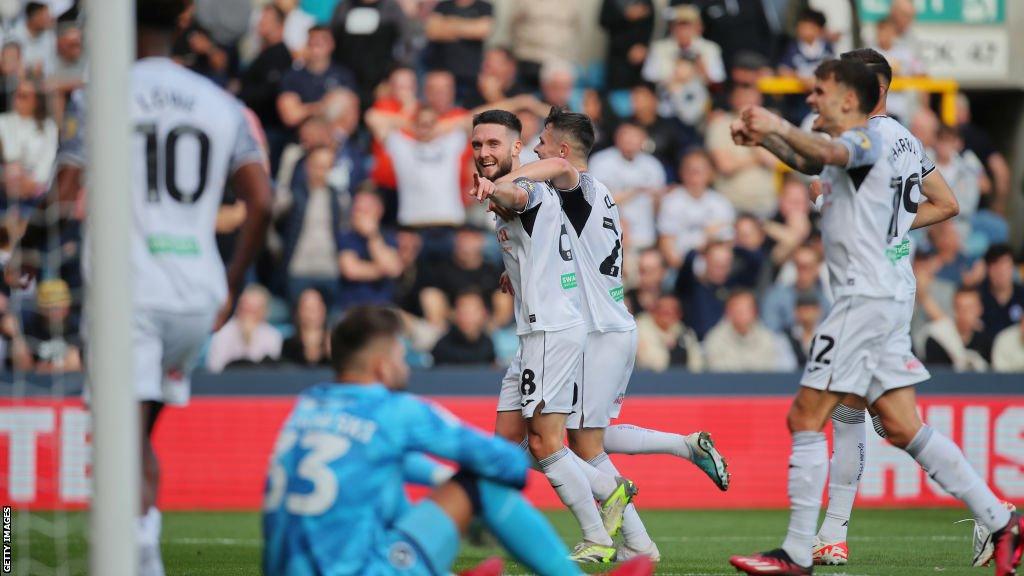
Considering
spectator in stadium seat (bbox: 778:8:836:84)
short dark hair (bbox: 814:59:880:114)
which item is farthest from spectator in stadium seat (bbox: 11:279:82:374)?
spectator in stadium seat (bbox: 778:8:836:84)

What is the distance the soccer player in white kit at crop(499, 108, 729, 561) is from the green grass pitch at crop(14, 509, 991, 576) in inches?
23.3

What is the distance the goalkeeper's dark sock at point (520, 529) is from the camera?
5.43 metres

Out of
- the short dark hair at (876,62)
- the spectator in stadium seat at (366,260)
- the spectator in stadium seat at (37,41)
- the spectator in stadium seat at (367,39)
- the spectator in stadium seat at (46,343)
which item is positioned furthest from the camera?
the spectator in stadium seat at (367,39)

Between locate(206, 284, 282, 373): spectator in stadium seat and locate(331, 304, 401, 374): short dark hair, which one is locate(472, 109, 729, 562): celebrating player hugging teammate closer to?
locate(331, 304, 401, 374): short dark hair

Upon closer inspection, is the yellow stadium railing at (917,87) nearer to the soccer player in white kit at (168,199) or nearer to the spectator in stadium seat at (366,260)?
the spectator in stadium seat at (366,260)

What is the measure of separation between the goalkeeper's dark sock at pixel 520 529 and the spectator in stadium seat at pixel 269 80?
34.1 feet

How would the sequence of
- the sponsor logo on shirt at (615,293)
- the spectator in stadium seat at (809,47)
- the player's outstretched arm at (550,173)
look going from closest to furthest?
1. the player's outstretched arm at (550,173)
2. the sponsor logo on shirt at (615,293)
3. the spectator in stadium seat at (809,47)

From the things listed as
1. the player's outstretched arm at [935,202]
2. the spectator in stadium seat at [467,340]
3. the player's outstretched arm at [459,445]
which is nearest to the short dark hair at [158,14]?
the player's outstretched arm at [459,445]

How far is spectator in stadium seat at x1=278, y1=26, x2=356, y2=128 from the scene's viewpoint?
15.4m

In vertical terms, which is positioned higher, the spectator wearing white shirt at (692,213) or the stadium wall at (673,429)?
the spectator wearing white shirt at (692,213)

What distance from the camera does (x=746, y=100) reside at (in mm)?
16031

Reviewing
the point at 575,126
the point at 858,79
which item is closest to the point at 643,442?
the point at 575,126

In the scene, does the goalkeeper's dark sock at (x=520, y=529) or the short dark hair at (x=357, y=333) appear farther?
the goalkeeper's dark sock at (x=520, y=529)

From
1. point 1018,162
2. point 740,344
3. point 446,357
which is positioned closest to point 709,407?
point 740,344
